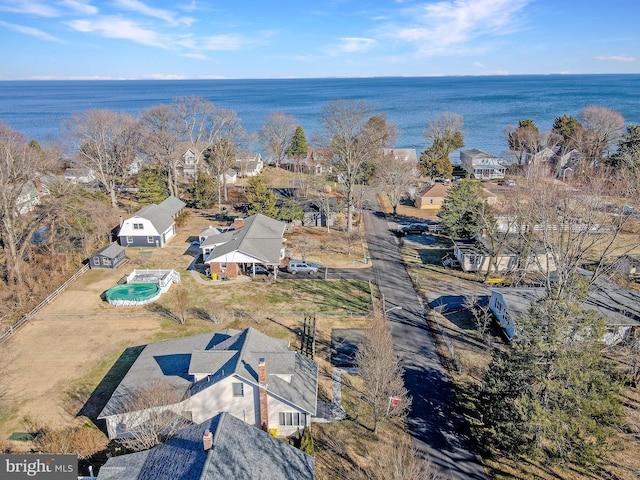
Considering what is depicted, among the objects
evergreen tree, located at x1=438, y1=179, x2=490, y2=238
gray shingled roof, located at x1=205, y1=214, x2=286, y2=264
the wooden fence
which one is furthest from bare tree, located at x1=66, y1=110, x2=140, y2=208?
evergreen tree, located at x1=438, y1=179, x2=490, y2=238

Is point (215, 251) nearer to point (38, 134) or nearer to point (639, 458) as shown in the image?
point (639, 458)

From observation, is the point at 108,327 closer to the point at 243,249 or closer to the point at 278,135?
the point at 243,249

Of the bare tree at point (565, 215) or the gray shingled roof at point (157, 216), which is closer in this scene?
the bare tree at point (565, 215)

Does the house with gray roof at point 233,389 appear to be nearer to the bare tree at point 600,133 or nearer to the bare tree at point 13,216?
the bare tree at point 13,216

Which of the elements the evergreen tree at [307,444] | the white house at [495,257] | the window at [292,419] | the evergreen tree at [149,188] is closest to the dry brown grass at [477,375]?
the white house at [495,257]

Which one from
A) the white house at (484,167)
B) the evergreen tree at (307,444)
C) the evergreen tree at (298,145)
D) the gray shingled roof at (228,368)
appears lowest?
the evergreen tree at (307,444)

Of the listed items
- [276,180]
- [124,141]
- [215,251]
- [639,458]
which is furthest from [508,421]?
[276,180]

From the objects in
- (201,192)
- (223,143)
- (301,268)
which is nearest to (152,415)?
(301,268)
